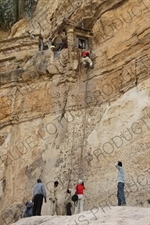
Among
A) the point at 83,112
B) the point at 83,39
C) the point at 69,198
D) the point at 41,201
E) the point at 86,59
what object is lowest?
the point at 41,201

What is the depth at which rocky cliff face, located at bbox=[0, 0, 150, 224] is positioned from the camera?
14461 millimetres

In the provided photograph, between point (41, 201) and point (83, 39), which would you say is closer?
point (41, 201)

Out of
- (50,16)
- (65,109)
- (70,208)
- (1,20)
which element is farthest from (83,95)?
(1,20)

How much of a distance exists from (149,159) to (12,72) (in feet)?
29.1

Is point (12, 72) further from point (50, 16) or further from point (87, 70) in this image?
point (50, 16)

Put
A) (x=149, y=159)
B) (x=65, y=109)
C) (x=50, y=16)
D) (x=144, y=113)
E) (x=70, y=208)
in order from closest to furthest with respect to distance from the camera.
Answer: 1. (x=70, y=208)
2. (x=149, y=159)
3. (x=144, y=113)
4. (x=65, y=109)
5. (x=50, y=16)

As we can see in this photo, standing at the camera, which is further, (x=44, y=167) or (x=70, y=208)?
(x=44, y=167)

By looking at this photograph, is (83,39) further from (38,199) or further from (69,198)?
(38,199)

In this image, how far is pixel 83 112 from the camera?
1712 centimetres

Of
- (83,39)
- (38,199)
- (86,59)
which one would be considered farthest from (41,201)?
(83,39)

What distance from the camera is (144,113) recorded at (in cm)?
1458

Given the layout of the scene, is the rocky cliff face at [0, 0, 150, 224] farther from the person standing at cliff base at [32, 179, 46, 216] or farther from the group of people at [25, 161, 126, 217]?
the person standing at cliff base at [32, 179, 46, 216]

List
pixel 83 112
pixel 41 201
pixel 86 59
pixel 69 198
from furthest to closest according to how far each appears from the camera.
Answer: pixel 86 59, pixel 83 112, pixel 69 198, pixel 41 201

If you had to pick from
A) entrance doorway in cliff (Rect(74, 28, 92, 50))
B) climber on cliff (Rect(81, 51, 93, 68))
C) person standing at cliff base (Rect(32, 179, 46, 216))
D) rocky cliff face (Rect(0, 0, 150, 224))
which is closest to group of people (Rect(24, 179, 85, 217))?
person standing at cliff base (Rect(32, 179, 46, 216))
